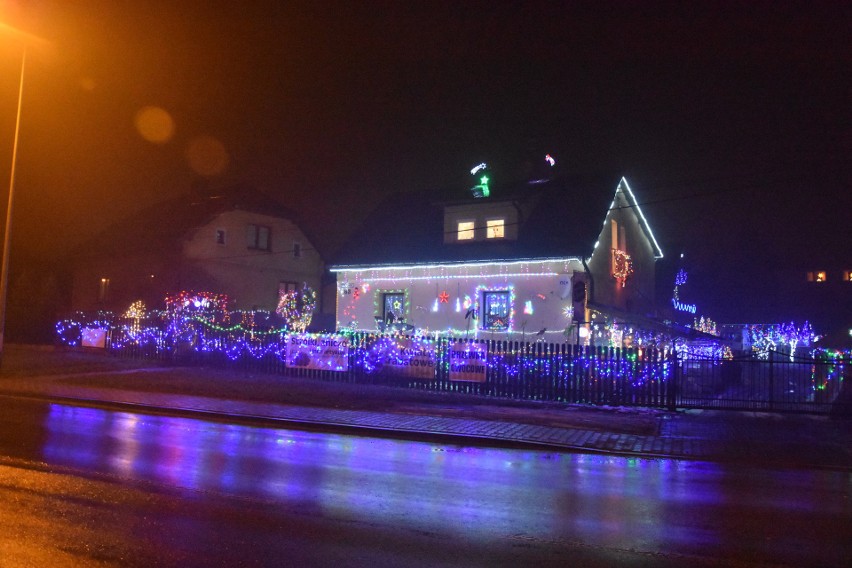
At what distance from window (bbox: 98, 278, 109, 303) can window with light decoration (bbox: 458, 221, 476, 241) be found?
23.5 meters

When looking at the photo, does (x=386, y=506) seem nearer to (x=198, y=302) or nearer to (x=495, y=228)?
(x=495, y=228)

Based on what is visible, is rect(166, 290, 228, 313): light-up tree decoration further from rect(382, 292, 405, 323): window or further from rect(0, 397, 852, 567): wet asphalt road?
rect(0, 397, 852, 567): wet asphalt road

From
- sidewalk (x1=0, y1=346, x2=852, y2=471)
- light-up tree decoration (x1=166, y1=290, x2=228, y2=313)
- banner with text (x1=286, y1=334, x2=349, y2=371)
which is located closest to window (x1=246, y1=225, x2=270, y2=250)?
light-up tree decoration (x1=166, y1=290, x2=228, y2=313)

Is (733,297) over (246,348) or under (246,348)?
over

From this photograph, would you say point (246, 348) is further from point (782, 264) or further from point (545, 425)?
point (782, 264)

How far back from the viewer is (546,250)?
945 inches

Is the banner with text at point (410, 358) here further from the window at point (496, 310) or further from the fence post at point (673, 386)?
the window at point (496, 310)

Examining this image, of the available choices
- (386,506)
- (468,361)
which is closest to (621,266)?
(468,361)

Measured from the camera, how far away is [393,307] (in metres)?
27.4

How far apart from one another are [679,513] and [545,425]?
6.05 m

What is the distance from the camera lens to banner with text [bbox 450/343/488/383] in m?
18.1

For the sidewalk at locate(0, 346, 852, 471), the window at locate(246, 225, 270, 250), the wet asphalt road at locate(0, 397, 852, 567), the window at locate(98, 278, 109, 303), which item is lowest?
the wet asphalt road at locate(0, 397, 852, 567)

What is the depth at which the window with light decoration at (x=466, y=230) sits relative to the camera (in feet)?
86.5

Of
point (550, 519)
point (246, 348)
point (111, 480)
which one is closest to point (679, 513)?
point (550, 519)
